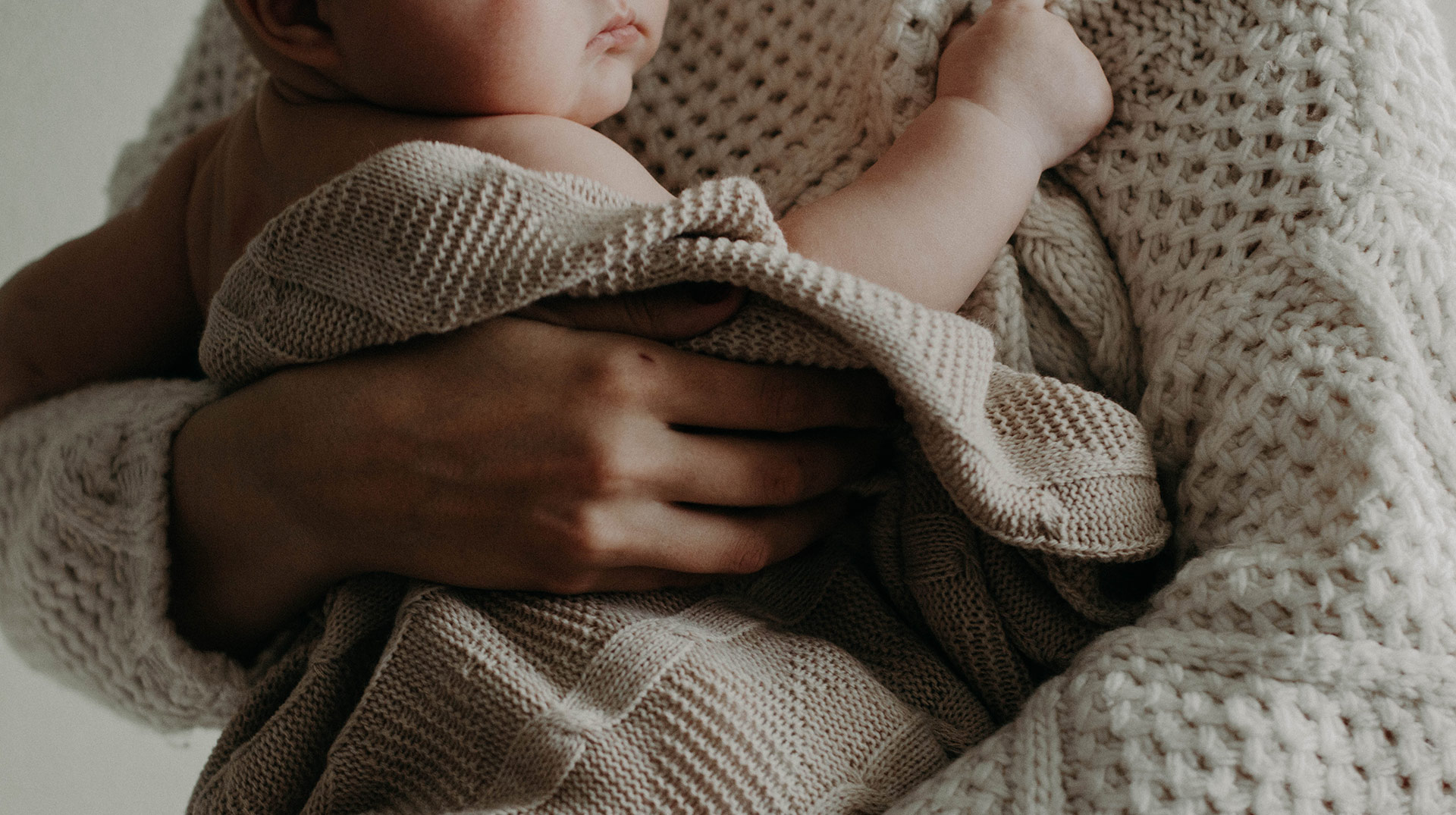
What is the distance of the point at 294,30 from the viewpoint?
752mm

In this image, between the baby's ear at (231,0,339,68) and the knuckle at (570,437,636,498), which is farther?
the baby's ear at (231,0,339,68)

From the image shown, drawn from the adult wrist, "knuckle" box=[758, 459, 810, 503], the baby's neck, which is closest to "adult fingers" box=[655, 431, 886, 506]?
"knuckle" box=[758, 459, 810, 503]

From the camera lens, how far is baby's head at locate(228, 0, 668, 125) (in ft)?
2.33

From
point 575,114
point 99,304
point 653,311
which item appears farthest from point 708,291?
point 99,304

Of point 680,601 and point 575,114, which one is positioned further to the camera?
point 575,114

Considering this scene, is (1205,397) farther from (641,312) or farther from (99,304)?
(99,304)

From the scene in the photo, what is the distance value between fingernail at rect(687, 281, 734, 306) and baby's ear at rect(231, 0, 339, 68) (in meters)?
0.41

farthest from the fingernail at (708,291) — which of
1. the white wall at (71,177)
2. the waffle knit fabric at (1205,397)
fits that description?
the white wall at (71,177)

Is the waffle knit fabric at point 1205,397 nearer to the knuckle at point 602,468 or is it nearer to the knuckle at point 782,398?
the knuckle at point 782,398

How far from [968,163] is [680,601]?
1.31 ft

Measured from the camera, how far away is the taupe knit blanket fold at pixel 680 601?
551 mm

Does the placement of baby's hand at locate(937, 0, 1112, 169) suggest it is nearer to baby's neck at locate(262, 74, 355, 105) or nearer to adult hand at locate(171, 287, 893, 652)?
adult hand at locate(171, 287, 893, 652)

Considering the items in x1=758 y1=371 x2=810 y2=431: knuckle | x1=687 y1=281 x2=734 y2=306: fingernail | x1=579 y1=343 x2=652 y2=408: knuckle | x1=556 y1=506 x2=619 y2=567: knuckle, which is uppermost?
x1=687 y1=281 x2=734 y2=306: fingernail

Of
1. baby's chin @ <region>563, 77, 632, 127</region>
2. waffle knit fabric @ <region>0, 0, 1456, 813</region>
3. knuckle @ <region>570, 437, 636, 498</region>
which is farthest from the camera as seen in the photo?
baby's chin @ <region>563, 77, 632, 127</region>
